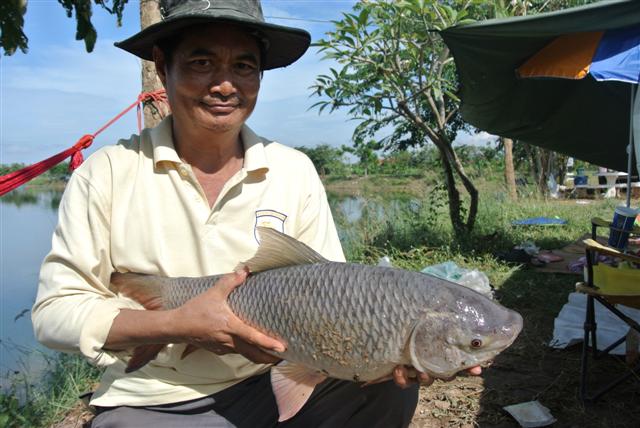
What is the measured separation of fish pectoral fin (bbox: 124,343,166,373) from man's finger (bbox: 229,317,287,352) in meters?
0.30

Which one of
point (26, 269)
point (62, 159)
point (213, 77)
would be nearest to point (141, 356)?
point (213, 77)

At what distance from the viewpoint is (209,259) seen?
183 centimetres

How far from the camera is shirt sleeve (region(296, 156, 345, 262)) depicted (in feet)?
6.75

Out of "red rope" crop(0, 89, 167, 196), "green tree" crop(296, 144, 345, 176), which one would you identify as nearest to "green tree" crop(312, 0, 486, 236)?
"red rope" crop(0, 89, 167, 196)

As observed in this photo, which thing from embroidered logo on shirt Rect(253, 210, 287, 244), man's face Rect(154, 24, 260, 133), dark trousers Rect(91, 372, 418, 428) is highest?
man's face Rect(154, 24, 260, 133)

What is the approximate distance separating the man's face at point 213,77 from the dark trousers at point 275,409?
3.25 feet

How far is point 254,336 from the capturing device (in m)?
1.53

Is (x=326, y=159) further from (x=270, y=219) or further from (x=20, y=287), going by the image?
(x=270, y=219)

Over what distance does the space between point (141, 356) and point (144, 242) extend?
0.39 meters

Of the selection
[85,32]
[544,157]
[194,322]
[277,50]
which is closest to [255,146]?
[277,50]

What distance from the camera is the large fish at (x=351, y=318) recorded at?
1402mm

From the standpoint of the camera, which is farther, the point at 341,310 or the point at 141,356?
the point at 141,356

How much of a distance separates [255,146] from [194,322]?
0.79 metres

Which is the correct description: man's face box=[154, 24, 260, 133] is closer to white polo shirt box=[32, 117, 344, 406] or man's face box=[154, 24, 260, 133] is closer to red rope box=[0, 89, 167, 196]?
white polo shirt box=[32, 117, 344, 406]
